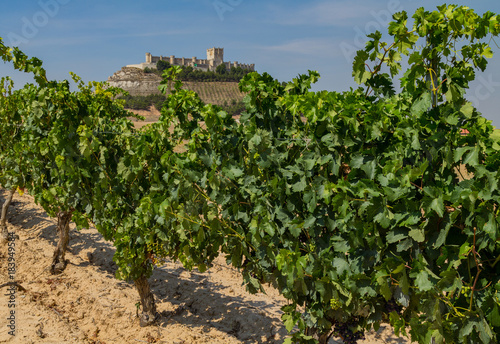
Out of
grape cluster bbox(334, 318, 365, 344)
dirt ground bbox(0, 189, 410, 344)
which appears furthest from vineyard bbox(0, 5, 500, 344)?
dirt ground bbox(0, 189, 410, 344)

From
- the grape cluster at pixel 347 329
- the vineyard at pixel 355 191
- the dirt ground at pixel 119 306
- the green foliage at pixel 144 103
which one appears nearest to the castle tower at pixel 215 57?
the green foliage at pixel 144 103

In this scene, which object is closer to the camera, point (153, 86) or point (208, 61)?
point (153, 86)

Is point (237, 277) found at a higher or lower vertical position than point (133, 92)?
lower

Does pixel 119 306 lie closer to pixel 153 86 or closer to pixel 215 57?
pixel 153 86

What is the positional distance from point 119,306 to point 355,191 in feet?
14.3

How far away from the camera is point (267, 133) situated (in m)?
3.16

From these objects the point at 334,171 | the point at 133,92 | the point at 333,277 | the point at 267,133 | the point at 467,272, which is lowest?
the point at 333,277

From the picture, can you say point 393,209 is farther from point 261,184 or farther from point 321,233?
point 261,184

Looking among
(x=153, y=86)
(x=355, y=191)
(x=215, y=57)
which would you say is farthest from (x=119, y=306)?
(x=215, y=57)

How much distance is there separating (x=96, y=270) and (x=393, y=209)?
5.90 metres

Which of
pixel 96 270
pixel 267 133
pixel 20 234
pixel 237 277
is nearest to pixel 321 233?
pixel 267 133

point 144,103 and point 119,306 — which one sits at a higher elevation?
point 144,103

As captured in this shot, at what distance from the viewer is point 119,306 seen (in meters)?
5.73

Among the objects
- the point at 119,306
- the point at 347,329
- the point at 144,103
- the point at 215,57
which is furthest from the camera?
the point at 215,57
